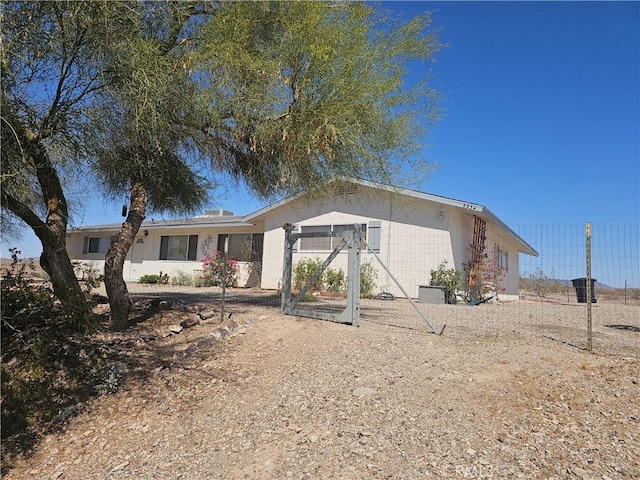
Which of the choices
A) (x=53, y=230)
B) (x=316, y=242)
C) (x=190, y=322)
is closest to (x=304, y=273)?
(x=316, y=242)

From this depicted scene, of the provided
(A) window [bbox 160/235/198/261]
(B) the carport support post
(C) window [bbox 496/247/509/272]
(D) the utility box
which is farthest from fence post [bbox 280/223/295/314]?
(A) window [bbox 160/235/198/261]

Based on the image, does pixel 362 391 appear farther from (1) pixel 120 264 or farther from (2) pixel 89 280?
(2) pixel 89 280

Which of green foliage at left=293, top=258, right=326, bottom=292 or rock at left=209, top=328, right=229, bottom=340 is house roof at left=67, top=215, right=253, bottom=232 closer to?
green foliage at left=293, top=258, right=326, bottom=292

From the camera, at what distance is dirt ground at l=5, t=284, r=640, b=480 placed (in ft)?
11.6

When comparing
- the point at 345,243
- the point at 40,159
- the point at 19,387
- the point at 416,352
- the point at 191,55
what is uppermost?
the point at 191,55

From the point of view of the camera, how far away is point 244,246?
20438mm

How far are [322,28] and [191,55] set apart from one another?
1.82 m

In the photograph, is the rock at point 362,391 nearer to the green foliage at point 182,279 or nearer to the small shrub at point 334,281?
the small shrub at point 334,281

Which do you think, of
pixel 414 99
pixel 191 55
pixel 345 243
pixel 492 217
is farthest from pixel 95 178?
pixel 492 217

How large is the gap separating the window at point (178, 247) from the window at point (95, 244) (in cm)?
429

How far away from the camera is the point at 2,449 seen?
4461mm

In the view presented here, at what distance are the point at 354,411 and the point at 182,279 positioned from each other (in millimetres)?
17655

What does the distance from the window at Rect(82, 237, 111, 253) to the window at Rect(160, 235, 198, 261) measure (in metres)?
4.29

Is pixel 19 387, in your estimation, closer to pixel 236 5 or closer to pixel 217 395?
pixel 217 395
